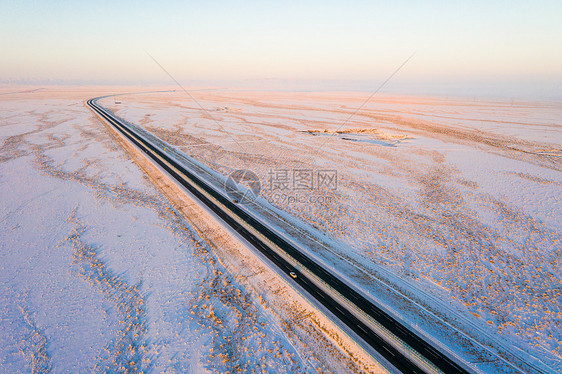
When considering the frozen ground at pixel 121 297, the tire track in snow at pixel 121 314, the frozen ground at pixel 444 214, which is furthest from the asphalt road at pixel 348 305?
the tire track in snow at pixel 121 314

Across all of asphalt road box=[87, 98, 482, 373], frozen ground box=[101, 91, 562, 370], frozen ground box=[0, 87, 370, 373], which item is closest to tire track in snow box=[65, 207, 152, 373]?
frozen ground box=[0, 87, 370, 373]

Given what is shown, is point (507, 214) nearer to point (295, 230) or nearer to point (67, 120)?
point (295, 230)

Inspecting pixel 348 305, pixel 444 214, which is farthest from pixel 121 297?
pixel 444 214

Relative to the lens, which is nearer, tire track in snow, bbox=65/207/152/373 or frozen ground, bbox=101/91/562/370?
tire track in snow, bbox=65/207/152/373

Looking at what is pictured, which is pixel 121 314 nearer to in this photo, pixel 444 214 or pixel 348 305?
pixel 348 305

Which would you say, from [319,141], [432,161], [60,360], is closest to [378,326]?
[60,360]

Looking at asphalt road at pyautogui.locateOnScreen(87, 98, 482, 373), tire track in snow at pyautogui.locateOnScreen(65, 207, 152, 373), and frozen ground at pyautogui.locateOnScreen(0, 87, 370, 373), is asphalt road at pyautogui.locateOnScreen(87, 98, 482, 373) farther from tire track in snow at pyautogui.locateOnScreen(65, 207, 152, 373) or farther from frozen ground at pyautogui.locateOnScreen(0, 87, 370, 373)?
tire track in snow at pyautogui.locateOnScreen(65, 207, 152, 373)
